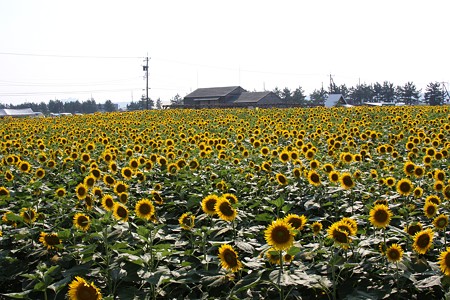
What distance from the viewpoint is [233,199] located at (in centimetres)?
426

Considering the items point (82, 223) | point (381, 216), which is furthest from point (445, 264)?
point (82, 223)

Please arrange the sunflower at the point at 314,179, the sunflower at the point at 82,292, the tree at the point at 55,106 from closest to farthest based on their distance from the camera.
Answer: the sunflower at the point at 82,292 → the sunflower at the point at 314,179 → the tree at the point at 55,106

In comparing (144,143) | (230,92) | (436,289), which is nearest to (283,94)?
(230,92)

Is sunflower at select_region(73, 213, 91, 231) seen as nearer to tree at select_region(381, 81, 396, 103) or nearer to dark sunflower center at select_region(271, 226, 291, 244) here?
dark sunflower center at select_region(271, 226, 291, 244)

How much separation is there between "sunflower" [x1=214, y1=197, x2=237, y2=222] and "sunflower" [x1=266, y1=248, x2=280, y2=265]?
607mm

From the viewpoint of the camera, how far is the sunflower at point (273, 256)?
121 inches

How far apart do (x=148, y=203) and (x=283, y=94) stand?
105775mm

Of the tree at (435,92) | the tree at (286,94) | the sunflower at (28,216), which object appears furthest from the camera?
the tree at (286,94)

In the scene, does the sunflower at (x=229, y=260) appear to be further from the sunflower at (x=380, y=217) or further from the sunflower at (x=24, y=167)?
the sunflower at (x=24, y=167)

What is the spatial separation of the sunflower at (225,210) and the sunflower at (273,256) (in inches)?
23.9

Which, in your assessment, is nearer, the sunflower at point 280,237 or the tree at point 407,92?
the sunflower at point 280,237

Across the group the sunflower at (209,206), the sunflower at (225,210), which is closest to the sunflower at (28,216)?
the sunflower at (209,206)

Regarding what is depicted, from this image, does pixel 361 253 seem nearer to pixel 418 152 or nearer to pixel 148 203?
pixel 148 203

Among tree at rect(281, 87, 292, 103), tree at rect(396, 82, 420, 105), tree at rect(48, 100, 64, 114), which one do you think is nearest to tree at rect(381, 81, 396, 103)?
tree at rect(396, 82, 420, 105)
